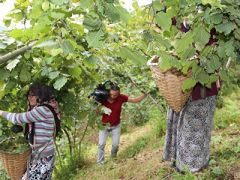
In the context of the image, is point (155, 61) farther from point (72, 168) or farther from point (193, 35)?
point (72, 168)

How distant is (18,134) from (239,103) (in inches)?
190

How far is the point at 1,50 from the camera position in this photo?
3.04 meters

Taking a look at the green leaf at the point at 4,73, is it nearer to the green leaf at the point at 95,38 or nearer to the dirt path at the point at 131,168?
the green leaf at the point at 95,38

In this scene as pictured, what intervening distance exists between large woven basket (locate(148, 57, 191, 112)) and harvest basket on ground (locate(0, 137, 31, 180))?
162 cm

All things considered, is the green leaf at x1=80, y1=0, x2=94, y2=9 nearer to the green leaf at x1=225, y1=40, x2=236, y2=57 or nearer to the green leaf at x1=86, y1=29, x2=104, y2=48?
the green leaf at x1=86, y1=29, x2=104, y2=48

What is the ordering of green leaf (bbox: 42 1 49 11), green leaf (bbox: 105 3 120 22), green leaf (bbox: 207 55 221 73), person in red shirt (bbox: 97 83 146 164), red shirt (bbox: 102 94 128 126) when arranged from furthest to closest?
red shirt (bbox: 102 94 128 126), person in red shirt (bbox: 97 83 146 164), green leaf (bbox: 207 55 221 73), green leaf (bbox: 42 1 49 11), green leaf (bbox: 105 3 120 22)

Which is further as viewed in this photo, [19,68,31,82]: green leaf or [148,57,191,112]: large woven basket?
[148,57,191,112]: large woven basket

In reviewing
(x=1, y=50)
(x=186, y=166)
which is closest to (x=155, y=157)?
(x=186, y=166)

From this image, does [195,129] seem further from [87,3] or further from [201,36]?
[87,3]

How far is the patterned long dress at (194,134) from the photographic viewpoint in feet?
15.2

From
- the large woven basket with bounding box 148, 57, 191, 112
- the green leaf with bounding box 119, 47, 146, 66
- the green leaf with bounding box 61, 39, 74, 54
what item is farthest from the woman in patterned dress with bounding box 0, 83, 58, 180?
the green leaf with bounding box 119, 47, 146, 66

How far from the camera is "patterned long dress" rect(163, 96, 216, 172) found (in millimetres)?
4629

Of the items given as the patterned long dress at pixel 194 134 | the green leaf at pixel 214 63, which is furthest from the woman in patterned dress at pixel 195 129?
the green leaf at pixel 214 63

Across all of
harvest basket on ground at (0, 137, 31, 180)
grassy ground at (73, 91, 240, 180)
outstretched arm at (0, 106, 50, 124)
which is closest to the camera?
outstretched arm at (0, 106, 50, 124)
